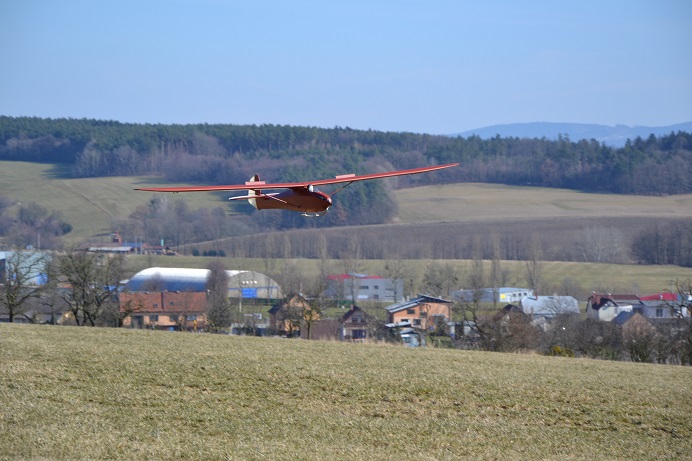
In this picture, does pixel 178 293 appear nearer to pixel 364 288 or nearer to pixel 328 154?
pixel 364 288

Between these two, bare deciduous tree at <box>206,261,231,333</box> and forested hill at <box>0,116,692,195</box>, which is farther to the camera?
forested hill at <box>0,116,692,195</box>

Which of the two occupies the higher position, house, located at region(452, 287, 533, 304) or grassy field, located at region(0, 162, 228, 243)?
grassy field, located at region(0, 162, 228, 243)

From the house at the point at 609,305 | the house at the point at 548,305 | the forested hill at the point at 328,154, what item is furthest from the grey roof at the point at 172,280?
the forested hill at the point at 328,154

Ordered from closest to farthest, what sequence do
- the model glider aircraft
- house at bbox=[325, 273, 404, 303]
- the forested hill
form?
the model glider aircraft, house at bbox=[325, 273, 404, 303], the forested hill

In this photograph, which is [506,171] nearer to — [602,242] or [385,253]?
[602,242]

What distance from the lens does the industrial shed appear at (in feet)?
238

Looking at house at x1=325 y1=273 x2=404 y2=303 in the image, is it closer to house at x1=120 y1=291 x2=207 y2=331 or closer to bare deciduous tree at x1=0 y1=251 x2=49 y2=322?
house at x1=120 y1=291 x2=207 y2=331

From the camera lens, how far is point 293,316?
4941 centimetres

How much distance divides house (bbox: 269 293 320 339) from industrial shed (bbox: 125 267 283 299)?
1748cm

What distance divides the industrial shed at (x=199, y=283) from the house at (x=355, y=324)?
442 inches

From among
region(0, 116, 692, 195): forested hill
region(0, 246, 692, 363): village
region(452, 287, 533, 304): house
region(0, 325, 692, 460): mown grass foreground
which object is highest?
region(0, 116, 692, 195): forested hill

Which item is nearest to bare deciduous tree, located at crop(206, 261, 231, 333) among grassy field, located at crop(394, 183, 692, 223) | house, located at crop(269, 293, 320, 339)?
house, located at crop(269, 293, 320, 339)

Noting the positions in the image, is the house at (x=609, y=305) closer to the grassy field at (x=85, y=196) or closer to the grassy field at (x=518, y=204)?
the grassy field at (x=518, y=204)

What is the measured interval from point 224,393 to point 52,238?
283 feet
